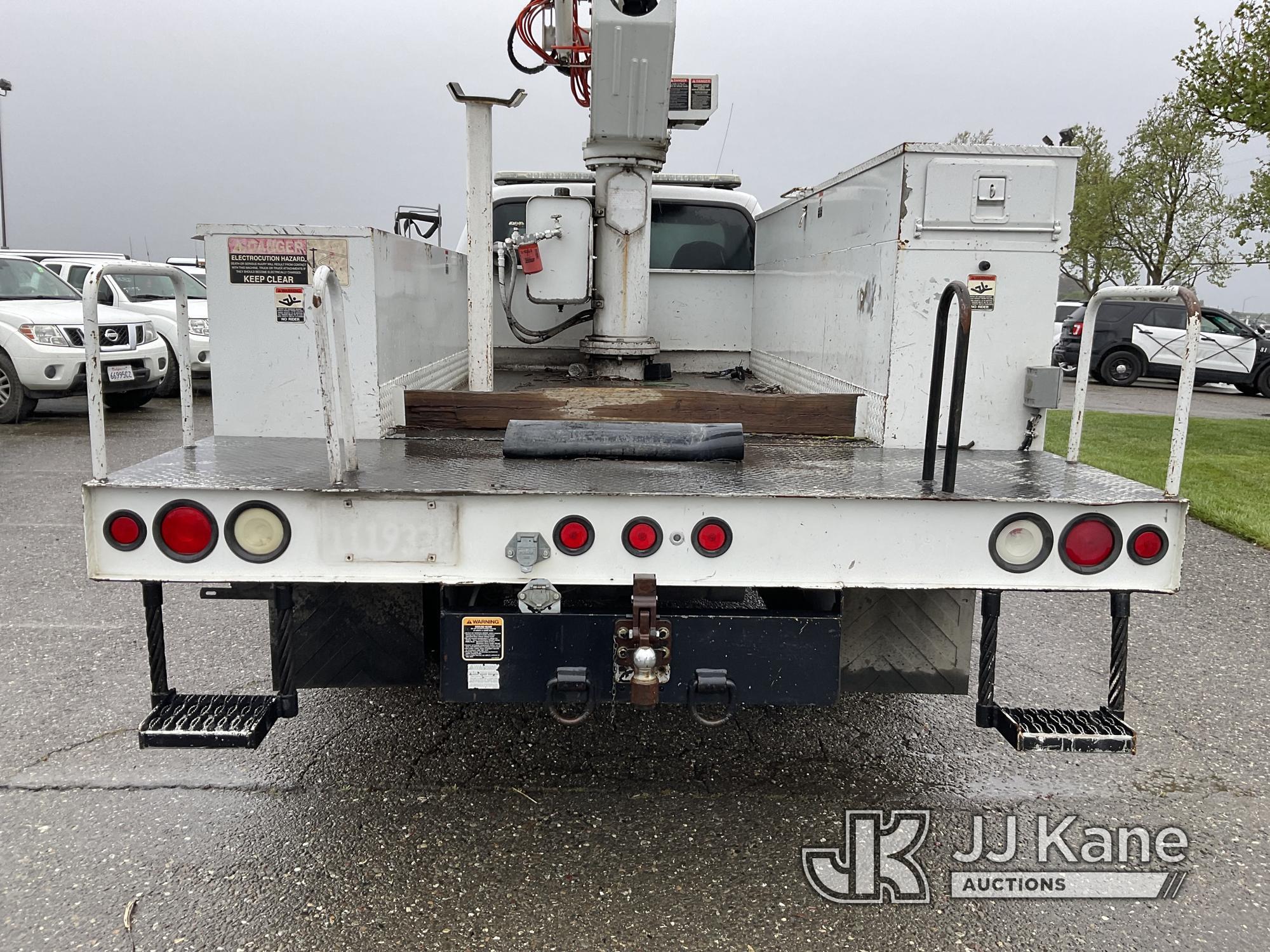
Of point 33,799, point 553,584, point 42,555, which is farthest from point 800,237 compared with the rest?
point 42,555

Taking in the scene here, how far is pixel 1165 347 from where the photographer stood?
19.7 m

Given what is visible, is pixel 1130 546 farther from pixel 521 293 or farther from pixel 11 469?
pixel 11 469

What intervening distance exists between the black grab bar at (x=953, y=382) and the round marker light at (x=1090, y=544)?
1.03ft

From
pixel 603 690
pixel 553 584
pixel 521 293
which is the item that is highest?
pixel 521 293

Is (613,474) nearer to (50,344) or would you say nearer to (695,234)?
(695,234)

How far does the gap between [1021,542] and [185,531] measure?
6.87 ft

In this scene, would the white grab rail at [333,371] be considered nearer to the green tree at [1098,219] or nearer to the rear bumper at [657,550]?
the rear bumper at [657,550]

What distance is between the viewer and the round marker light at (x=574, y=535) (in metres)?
2.49

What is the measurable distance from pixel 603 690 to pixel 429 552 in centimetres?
58

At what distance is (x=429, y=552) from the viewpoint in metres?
2.48

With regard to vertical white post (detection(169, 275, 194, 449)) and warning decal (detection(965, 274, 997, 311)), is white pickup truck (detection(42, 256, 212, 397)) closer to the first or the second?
vertical white post (detection(169, 275, 194, 449))

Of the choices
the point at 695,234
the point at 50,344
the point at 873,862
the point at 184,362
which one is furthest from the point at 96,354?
the point at 50,344

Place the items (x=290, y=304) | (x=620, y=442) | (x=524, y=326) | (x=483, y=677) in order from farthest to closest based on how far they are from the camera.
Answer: (x=524, y=326) < (x=290, y=304) < (x=620, y=442) < (x=483, y=677)

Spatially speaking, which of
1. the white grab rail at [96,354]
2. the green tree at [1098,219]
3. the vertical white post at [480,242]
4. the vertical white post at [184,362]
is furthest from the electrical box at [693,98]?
the green tree at [1098,219]
